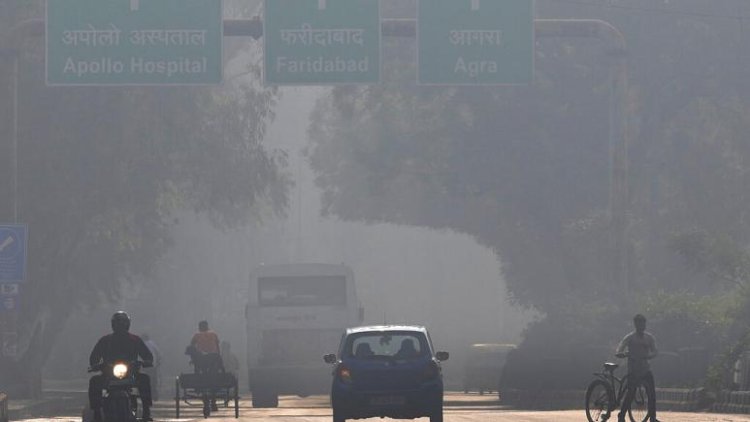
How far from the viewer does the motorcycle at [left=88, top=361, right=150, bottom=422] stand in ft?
57.9

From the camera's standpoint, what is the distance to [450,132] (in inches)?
2156

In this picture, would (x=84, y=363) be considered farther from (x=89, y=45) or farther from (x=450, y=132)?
(x=89, y=45)

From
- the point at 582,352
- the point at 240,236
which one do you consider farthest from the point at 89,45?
the point at 240,236

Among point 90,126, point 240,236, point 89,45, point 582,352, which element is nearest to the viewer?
point 89,45

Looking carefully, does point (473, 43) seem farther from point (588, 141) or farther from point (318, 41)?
point (588, 141)

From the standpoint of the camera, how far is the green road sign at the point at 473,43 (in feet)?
105

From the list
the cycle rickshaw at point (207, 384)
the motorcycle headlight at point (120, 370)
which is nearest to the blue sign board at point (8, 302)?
the cycle rickshaw at point (207, 384)

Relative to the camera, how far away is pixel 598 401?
2350 centimetres

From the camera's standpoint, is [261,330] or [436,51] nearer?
[436,51]

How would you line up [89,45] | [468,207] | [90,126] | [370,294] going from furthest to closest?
[370,294] < [468,207] < [90,126] < [89,45]

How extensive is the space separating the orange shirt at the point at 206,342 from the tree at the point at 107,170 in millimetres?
5935

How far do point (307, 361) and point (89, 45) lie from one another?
12.7 meters

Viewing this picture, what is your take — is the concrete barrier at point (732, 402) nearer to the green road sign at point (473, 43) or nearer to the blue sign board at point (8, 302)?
the green road sign at point (473, 43)

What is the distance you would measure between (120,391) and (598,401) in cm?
806
